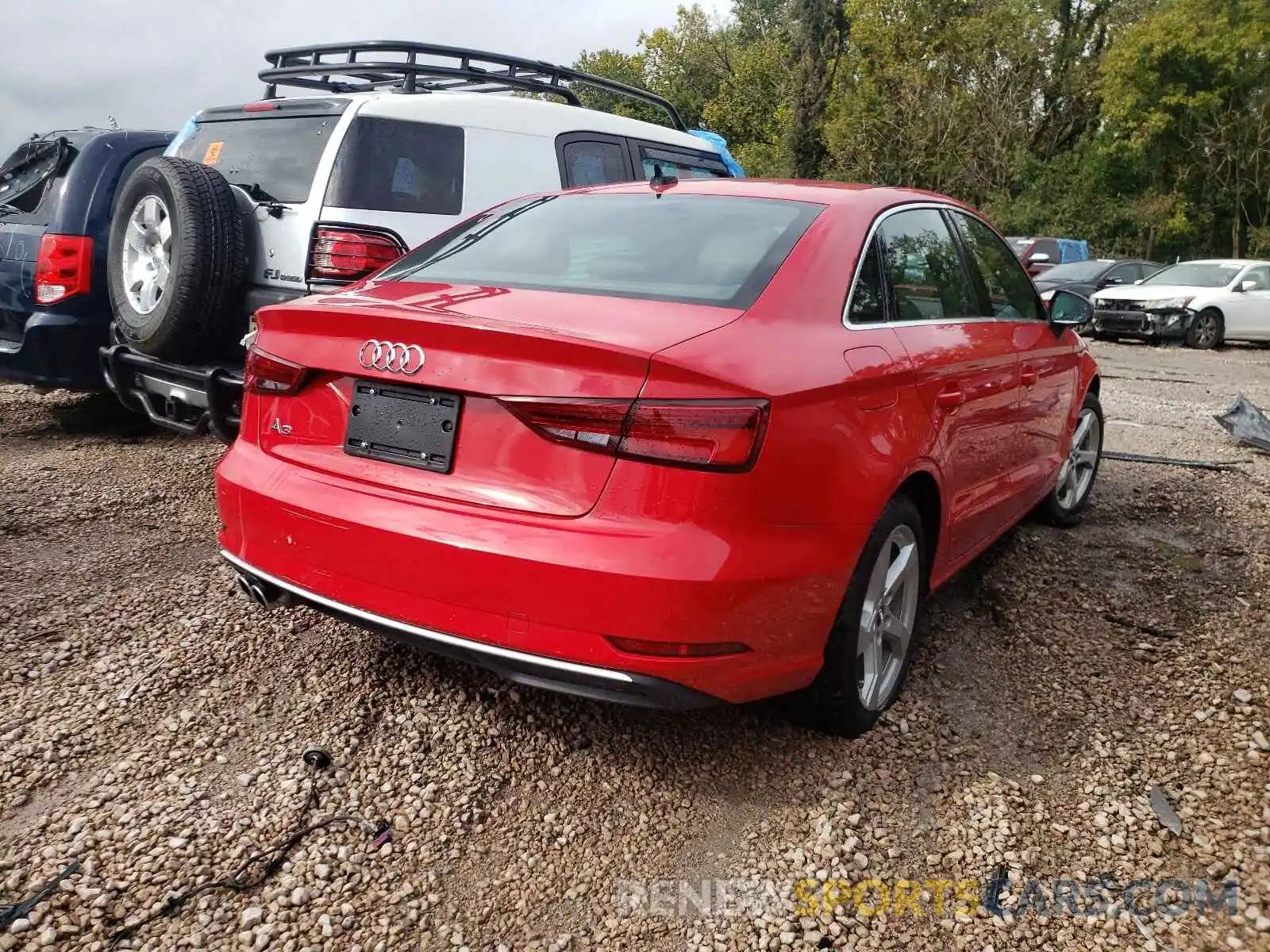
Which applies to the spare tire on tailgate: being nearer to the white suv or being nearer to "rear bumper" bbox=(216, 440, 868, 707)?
the white suv

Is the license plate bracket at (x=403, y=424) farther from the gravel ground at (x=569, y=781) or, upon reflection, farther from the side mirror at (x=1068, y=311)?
the side mirror at (x=1068, y=311)

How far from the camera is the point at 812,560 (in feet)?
8.23

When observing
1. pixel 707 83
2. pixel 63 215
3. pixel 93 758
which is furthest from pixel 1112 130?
pixel 93 758

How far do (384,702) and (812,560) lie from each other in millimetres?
1414

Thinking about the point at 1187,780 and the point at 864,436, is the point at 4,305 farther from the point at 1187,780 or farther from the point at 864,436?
the point at 1187,780

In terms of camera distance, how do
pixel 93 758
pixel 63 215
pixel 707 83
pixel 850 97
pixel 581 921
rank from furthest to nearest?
1. pixel 707 83
2. pixel 850 97
3. pixel 63 215
4. pixel 93 758
5. pixel 581 921

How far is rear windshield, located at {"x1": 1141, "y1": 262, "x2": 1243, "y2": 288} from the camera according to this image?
17.2 m

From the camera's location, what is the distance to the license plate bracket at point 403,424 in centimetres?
248

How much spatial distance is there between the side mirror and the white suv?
187cm

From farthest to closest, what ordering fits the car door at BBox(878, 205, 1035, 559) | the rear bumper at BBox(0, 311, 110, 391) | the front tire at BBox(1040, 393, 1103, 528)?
the rear bumper at BBox(0, 311, 110, 391), the front tire at BBox(1040, 393, 1103, 528), the car door at BBox(878, 205, 1035, 559)

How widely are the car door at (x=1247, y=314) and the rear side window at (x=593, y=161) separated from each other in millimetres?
14383

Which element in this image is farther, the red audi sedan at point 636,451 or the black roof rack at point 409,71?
the black roof rack at point 409,71

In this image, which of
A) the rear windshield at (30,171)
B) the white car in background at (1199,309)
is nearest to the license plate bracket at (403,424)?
the rear windshield at (30,171)

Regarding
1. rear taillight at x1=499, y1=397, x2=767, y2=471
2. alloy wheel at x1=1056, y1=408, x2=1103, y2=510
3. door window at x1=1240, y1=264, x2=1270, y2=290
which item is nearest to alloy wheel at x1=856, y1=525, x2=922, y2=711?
rear taillight at x1=499, y1=397, x2=767, y2=471
